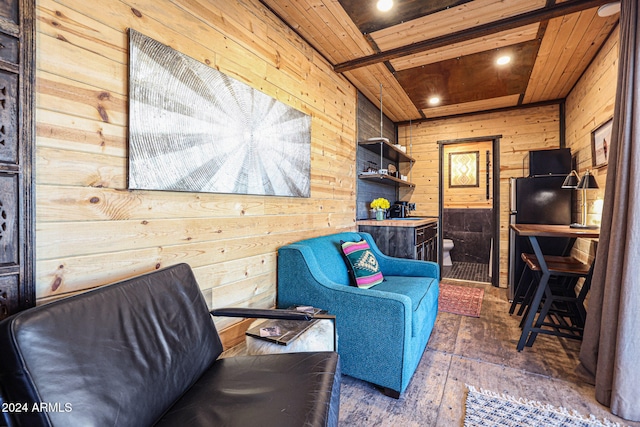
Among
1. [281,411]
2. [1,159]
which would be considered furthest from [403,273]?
[1,159]

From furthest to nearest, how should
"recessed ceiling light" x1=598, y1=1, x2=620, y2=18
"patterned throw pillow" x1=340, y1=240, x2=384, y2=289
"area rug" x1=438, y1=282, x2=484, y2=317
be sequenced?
1. "area rug" x1=438, y1=282, x2=484, y2=317
2. "patterned throw pillow" x1=340, y1=240, x2=384, y2=289
3. "recessed ceiling light" x1=598, y1=1, x2=620, y2=18

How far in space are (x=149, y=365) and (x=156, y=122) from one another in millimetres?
1101

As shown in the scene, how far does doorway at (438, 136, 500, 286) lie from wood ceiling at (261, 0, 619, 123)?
2142 millimetres

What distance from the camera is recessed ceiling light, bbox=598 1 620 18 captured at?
85.7 inches

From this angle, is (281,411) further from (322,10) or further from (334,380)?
(322,10)

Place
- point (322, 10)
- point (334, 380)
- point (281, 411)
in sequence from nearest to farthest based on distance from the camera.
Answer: point (281, 411)
point (334, 380)
point (322, 10)

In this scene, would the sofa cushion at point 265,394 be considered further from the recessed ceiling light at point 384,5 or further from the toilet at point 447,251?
the toilet at point 447,251

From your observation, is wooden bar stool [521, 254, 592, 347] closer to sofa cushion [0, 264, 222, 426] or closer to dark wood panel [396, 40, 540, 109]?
dark wood panel [396, 40, 540, 109]

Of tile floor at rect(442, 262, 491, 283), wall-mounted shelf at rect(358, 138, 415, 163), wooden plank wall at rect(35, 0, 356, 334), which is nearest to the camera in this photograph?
wooden plank wall at rect(35, 0, 356, 334)

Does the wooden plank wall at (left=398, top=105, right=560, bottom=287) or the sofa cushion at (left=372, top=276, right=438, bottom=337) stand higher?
the wooden plank wall at (left=398, top=105, right=560, bottom=287)

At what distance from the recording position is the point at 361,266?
2582 millimetres

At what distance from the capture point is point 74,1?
1.25m

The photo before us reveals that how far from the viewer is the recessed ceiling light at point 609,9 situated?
2178mm

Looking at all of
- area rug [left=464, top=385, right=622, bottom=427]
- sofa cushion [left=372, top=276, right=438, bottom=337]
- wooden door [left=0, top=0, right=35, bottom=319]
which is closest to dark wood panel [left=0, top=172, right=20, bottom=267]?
wooden door [left=0, top=0, right=35, bottom=319]
